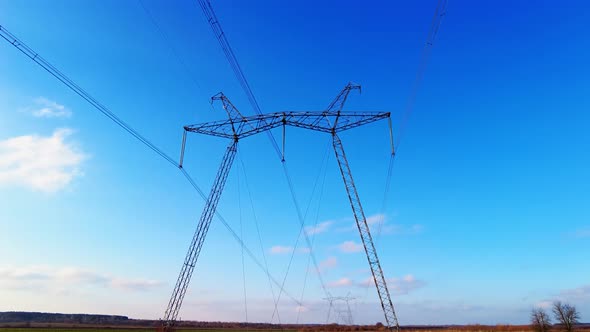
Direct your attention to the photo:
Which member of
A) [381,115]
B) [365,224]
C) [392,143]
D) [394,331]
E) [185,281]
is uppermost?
[381,115]

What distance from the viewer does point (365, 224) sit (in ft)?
248

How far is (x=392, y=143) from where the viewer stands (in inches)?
2424

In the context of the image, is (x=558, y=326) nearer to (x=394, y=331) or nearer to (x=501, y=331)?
(x=501, y=331)

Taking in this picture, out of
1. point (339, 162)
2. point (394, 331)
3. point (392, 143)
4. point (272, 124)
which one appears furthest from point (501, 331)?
point (272, 124)

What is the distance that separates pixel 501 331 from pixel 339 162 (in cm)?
13724

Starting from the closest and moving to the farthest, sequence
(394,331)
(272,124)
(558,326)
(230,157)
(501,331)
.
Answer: (272,124) → (230,157) → (394,331) → (558,326) → (501,331)

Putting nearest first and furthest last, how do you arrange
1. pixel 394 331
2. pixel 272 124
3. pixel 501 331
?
pixel 272 124 → pixel 394 331 → pixel 501 331

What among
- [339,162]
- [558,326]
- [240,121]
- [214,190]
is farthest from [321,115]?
[558,326]

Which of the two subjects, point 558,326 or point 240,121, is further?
point 558,326

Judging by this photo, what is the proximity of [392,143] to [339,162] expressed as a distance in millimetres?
18691

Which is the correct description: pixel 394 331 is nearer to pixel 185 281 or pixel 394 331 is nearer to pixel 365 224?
pixel 365 224

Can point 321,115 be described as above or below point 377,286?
above

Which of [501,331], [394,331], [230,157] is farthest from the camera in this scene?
[501,331]

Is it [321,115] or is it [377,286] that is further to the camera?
[377,286]
